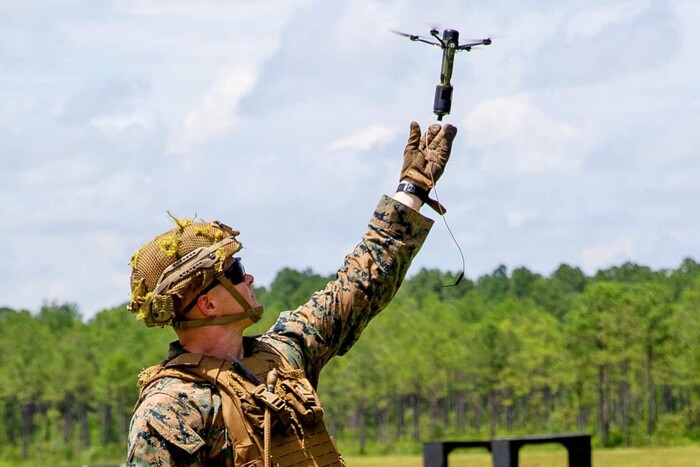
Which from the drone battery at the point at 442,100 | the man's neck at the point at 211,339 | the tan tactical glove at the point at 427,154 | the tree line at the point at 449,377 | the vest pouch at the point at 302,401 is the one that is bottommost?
the vest pouch at the point at 302,401

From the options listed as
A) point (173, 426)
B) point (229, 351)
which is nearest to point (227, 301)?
point (229, 351)

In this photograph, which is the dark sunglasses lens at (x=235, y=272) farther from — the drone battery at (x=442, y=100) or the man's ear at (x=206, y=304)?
the drone battery at (x=442, y=100)

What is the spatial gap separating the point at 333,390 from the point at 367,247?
9994 cm

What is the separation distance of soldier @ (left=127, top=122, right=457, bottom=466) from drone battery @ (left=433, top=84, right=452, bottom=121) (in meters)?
0.07

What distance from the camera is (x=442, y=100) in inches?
220

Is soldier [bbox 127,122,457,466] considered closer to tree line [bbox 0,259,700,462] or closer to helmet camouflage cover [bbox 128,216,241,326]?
helmet camouflage cover [bbox 128,216,241,326]

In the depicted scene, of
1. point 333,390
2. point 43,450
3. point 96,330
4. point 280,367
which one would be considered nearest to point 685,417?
point 333,390

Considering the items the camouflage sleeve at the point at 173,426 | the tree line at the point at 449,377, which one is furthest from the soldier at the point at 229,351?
the tree line at the point at 449,377

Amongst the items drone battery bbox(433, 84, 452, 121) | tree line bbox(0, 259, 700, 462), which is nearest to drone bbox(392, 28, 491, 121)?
drone battery bbox(433, 84, 452, 121)

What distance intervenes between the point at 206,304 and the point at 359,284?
0.73 m

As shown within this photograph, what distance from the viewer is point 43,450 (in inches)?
4599

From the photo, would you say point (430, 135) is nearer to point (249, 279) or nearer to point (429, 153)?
point (429, 153)

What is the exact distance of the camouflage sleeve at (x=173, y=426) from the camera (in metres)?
4.79

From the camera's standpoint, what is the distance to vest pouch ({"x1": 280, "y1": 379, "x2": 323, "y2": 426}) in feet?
16.7
